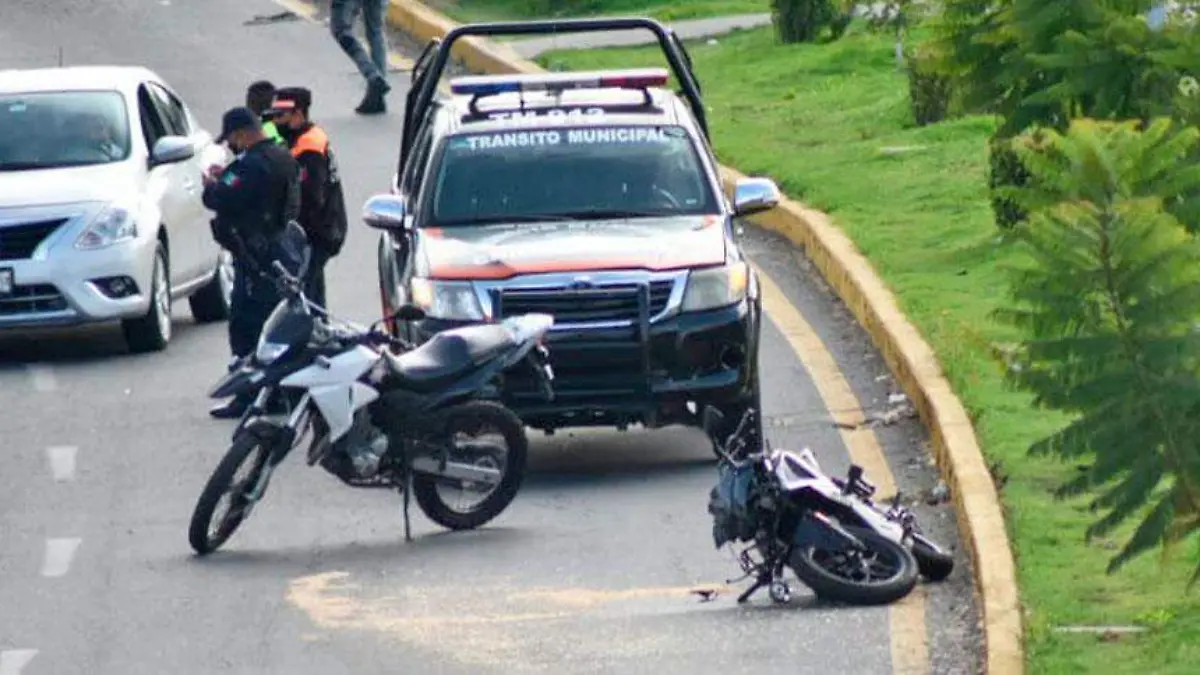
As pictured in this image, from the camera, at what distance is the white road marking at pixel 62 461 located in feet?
50.1

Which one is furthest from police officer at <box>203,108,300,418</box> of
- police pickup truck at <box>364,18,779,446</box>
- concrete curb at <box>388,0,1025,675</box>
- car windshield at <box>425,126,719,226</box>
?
concrete curb at <box>388,0,1025,675</box>

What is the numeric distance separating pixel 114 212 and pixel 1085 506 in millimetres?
9607

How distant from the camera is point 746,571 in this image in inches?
478

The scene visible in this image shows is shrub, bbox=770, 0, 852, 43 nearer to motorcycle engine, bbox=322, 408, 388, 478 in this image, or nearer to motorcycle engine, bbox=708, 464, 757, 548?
motorcycle engine, bbox=322, 408, 388, 478

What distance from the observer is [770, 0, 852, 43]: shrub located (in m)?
28.8

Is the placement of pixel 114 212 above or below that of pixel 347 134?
above

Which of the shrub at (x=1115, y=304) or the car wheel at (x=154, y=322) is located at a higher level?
the shrub at (x=1115, y=304)

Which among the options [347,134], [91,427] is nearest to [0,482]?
[91,427]

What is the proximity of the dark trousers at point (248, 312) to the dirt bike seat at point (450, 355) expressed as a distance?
2713 mm

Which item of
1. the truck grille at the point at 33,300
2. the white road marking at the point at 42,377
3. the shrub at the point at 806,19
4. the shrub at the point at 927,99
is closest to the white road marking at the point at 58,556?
the white road marking at the point at 42,377

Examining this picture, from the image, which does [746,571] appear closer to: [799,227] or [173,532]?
[173,532]

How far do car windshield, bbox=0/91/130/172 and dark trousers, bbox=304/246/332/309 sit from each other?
2222 mm

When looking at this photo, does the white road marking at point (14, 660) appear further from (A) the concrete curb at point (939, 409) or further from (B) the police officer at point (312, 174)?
(B) the police officer at point (312, 174)

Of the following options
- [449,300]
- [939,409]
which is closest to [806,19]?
[939,409]
